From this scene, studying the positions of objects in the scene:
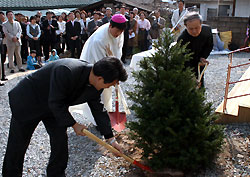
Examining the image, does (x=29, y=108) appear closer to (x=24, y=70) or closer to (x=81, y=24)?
(x=24, y=70)

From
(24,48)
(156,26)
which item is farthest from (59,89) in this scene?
(156,26)

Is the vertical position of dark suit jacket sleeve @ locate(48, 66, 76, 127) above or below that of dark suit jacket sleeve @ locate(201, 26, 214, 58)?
below

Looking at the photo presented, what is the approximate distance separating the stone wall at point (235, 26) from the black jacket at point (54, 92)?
39.9 feet

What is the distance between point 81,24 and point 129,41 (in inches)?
83.0

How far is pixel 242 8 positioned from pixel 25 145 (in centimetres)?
1491

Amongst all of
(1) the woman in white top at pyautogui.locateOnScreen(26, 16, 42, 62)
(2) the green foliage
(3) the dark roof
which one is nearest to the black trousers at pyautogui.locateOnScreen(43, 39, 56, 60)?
(1) the woman in white top at pyautogui.locateOnScreen(26, 16, 42, 62)

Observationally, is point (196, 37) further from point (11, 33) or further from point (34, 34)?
point (34, 34)

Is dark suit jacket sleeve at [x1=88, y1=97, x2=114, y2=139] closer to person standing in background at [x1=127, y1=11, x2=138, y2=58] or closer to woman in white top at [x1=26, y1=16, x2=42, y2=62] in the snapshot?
woman in white top at [x1=26, y1=16, x2=42, y2=62]

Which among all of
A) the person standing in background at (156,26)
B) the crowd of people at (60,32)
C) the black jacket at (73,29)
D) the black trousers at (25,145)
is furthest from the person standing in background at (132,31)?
the black trousers at (25,145)

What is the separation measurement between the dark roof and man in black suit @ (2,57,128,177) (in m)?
18.9

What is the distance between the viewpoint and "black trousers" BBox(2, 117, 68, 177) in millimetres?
2664

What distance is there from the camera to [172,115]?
7.93 feet

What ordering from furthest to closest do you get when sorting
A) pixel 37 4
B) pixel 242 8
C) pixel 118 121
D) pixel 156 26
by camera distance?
1. pixel 37 4
2. pixel 242 8
3. pixel 156 26
4. pixel 118 121

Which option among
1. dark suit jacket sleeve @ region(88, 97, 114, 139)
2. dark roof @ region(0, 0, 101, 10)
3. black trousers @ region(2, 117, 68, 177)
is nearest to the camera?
black trousers @ region(2, 117, 68, 177)
